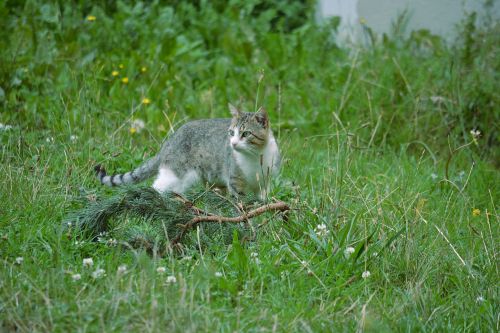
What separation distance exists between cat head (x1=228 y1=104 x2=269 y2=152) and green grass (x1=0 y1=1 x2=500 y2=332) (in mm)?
261

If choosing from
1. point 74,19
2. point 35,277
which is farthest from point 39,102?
point 35,277

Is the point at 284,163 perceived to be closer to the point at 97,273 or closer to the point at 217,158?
the point at 217,158

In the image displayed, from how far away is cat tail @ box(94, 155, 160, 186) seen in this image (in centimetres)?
504

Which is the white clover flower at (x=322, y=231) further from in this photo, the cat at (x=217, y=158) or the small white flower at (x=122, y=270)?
the small white flower at (x=122, y=270)

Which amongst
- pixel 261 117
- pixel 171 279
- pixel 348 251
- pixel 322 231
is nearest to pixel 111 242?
pixel 171 279

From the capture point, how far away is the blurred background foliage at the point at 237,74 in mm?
6496

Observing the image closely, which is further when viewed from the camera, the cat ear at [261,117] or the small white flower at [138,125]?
the small white flower at [138,125]

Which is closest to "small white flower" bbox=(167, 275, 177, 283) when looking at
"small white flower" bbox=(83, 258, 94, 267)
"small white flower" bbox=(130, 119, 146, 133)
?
"small white flower" bbox=(83, 258, 94, 267)

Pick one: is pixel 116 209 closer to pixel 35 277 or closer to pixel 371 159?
pixel 35 277

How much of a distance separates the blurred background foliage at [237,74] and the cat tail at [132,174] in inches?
22.6

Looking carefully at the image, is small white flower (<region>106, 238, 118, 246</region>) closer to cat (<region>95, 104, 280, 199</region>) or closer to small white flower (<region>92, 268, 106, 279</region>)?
small white flower (<region>92, 268, 106, 279</region>)

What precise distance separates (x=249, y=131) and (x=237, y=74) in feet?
8.14

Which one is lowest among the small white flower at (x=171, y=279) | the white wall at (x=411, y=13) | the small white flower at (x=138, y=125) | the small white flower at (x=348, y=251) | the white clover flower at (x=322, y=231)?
the small white flower at (x=138, y=125)

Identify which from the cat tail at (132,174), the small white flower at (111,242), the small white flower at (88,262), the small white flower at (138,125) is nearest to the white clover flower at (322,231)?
the small white flower at (111,242)
